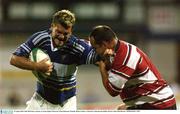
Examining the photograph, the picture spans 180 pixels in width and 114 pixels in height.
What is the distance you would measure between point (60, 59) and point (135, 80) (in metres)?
1.04

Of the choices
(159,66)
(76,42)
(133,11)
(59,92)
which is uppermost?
(76,42)

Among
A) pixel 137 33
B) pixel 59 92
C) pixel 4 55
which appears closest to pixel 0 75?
pixel 4 55

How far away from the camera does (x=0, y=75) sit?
2780 cm

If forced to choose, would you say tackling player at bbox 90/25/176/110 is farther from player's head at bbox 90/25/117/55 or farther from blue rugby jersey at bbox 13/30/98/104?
Result: blue rugby jersey at bbox 13/30/98/104

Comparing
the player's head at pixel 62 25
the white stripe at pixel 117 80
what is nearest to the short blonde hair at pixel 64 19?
the player's head at pixel 62 25

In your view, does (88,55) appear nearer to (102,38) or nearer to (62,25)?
(62,25)

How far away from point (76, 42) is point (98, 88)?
697 inches

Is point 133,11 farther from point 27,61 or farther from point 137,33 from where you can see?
point 27,61

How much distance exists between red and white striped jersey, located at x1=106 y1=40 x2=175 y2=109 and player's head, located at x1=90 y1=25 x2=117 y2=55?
119 millimetres

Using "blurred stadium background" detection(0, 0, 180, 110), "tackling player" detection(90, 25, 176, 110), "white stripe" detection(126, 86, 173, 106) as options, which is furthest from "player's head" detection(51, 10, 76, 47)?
"blurred stadium background" detection(0, 0, 180, 110)

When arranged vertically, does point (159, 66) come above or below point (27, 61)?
below

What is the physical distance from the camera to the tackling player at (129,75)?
9.03m

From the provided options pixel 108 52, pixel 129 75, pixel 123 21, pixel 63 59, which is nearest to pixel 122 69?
pixel 129 75

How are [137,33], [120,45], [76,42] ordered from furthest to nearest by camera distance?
[137,33] → [76,42] → [120,45]
